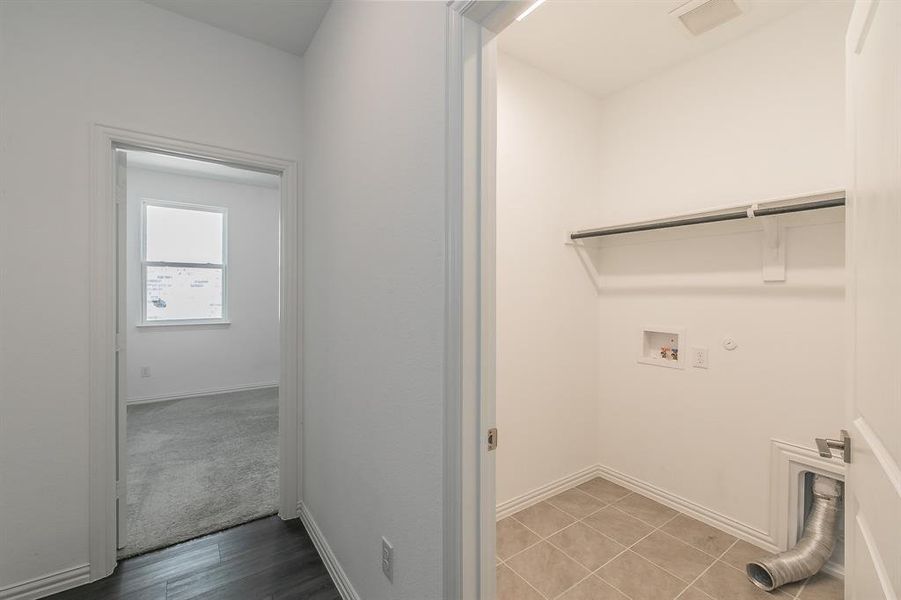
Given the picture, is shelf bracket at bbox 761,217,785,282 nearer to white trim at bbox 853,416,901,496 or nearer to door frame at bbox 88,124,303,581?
white trim at bbox 853,416,901,496

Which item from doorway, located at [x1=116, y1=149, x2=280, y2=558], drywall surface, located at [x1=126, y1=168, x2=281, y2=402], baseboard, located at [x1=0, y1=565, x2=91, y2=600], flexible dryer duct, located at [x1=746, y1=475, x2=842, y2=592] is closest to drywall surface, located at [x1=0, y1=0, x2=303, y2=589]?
baseboard, located at [x1=0, y1=565, x2=91, y2=600]

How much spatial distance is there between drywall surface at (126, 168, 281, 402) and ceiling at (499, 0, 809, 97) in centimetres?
362

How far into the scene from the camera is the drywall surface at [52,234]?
5.53 ft

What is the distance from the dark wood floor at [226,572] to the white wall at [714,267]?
3.84ft

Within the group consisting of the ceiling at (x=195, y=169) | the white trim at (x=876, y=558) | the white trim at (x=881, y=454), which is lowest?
the white trim at (x=876, y=558)

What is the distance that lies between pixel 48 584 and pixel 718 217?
3623 millimetres

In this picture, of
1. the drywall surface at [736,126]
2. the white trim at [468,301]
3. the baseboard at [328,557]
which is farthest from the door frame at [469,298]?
the drywall surface at [736,126]

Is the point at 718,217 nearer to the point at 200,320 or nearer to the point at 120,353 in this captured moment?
the point at 120,353

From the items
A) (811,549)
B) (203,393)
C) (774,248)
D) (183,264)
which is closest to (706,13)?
(774,248)

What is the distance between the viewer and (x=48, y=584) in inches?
68.7

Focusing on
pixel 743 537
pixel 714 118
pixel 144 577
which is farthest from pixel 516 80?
pixel 144 577

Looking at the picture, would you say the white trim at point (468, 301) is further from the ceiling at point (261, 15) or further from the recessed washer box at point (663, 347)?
the recessed washer box at point (663, 347)

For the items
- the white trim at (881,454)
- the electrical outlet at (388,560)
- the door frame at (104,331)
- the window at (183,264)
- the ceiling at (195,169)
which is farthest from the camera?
the window at (183,264)

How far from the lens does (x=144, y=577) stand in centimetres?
184
